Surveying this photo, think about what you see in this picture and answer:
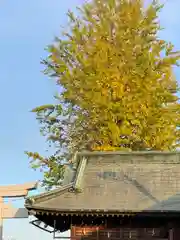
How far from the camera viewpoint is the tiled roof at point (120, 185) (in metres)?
15.5

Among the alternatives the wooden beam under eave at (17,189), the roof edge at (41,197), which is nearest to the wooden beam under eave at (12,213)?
the wooden beam under eave at (17,189)

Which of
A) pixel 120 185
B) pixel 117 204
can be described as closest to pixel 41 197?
pixel 117 204

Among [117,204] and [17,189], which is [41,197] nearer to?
[117,204]

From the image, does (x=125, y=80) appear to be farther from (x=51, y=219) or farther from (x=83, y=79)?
(x=51, y=219)

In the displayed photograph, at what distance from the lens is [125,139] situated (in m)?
26.0

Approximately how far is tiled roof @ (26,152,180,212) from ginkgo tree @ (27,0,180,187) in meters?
6.45

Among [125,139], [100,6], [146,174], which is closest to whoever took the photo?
[146,174]

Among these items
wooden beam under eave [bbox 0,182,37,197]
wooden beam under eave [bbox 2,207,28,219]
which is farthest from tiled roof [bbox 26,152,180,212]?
wooden beam under eave [bbox 2,207,28,219]

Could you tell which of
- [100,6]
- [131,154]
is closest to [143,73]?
[100,6]

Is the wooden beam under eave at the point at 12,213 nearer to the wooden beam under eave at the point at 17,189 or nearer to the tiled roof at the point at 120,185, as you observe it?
the wooden beam under eave at the point at 17,189

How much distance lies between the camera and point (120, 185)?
17047 mm

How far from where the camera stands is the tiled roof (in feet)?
50.9

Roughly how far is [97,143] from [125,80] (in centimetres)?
407

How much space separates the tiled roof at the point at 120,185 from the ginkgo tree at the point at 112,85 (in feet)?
21.2
